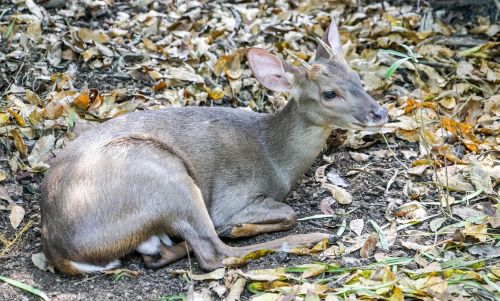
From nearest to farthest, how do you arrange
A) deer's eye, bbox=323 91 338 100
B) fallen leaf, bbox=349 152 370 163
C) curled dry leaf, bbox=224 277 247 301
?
1. curled dry leaf, bbox=224 277 247 301
2. deer's eye, bbox=323 91 338 100
3. fallen leaf, bbox=349 152 370 163

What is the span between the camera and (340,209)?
5945 mm

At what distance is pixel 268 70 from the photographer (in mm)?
5965

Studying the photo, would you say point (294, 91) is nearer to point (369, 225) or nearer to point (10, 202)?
point (369, 225)

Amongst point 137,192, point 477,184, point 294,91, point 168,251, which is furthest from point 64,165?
point 477,184

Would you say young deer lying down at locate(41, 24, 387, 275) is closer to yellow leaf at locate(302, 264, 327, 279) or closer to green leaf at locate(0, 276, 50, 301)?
green leaf at locate(0, 276, 50, 301)

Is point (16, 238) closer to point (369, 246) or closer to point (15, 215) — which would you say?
point (15, 215)

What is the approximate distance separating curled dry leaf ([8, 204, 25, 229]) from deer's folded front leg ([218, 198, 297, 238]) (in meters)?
1.33

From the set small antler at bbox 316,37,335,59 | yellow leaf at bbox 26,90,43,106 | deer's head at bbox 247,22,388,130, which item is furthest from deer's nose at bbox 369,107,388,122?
yellow leaf at bbox 26,90,43,106

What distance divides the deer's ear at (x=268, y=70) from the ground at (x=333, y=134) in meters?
0.83

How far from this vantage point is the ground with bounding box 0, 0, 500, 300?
501 cm

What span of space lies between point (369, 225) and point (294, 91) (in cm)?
106

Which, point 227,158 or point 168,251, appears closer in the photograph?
point 168,251

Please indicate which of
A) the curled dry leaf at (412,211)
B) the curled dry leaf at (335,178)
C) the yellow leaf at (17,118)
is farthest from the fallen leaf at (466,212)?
the yellow leaf at (17,118)

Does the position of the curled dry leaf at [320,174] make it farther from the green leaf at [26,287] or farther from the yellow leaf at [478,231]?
the green leaf at [26,287]
